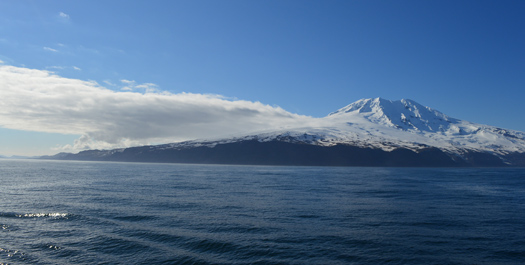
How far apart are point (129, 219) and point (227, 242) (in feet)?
54.7

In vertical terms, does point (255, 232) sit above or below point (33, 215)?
below

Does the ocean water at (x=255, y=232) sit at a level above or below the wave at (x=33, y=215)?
below

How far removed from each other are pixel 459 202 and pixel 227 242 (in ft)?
160

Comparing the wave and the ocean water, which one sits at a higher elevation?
the wave

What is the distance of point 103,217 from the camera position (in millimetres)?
43188

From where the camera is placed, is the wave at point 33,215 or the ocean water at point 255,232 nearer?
the ocean water at point 255,232

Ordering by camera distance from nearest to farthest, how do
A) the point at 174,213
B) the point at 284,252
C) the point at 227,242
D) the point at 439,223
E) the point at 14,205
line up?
the point at 284,252, the point at 227,242, the point at 439,223, the point at 174,213, the point at 14,205

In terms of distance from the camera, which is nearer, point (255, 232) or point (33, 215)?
point (255, 232)

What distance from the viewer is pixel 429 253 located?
97.8 ft

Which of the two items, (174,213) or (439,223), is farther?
(174,213)

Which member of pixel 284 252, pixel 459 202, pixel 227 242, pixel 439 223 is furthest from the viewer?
pixel 459 202

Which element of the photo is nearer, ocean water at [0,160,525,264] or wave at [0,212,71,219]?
ocean water at [0,160,525,264]

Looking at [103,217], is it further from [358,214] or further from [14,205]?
[358,214]

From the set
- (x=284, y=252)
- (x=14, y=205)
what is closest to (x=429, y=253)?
(x=284, y=252)
